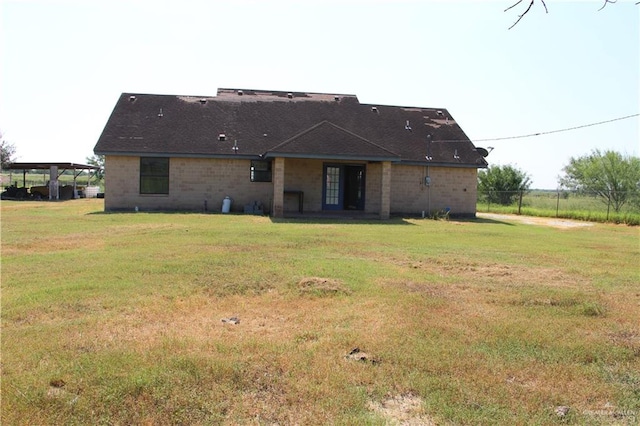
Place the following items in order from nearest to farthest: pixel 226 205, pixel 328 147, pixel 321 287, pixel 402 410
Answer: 1. pixel 402 410
2. pixel 321 287
3. pixel 328 147
4. pixel 226 205

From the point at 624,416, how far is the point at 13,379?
465cm

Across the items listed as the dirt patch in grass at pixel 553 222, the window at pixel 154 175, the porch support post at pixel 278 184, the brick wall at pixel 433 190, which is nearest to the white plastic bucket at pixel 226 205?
the window at pixel 154 175

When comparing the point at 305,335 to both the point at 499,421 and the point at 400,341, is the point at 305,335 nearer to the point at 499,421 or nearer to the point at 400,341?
the point at 400,341

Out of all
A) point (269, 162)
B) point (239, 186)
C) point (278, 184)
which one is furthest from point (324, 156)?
point (239, 186)

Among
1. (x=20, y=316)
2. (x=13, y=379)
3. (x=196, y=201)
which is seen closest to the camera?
(x=13, y=379)

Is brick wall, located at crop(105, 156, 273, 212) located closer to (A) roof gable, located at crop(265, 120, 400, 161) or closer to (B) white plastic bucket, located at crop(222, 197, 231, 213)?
(B) white plastic bucket, located at crop(222, 197, 231, 213)

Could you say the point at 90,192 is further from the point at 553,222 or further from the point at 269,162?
the point at 553,222

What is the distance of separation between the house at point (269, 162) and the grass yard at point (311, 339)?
41.0 ft

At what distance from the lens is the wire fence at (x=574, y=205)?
2636 cm

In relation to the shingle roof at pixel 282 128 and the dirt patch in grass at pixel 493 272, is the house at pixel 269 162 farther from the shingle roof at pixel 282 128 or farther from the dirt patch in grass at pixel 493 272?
the dirt patch in grass at pixel 493 272

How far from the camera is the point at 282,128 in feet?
85.1

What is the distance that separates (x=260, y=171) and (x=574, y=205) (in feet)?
68.7

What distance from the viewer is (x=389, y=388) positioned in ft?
14.0


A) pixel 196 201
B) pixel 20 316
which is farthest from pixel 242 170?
pixel 20 316
